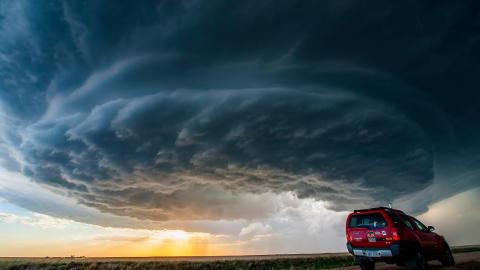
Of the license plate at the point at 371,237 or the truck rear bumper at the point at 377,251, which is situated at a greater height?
the license plate at the point at 371,237

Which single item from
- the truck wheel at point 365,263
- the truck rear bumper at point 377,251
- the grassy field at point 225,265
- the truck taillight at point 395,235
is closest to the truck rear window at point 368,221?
the truck taillight at point 395,235

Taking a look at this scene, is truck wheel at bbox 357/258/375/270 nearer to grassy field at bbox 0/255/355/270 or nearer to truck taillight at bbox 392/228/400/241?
truck taillight at bbox 392/228/400/241

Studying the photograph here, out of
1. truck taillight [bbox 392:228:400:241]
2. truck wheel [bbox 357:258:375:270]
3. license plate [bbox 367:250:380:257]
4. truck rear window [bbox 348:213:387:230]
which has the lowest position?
truck wheel [bbox 357:258:375:270]

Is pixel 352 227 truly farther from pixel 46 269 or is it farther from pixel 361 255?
pixel 46 269

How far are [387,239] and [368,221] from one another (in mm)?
1047

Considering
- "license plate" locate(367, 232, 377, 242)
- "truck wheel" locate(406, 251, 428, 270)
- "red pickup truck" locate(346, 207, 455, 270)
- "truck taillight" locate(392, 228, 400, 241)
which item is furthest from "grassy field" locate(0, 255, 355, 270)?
"truck taillight" locate(392, 228, 400, 241)

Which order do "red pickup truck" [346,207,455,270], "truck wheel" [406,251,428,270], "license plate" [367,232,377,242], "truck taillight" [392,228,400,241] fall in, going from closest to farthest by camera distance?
"truck taillight" [392,228,400,241] → "red pickup truck" [346,207,455,270] → "truck wheel" [406,251,428,270] → "license plate" [367,232,377,242]

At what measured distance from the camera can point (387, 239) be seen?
11.5 meters

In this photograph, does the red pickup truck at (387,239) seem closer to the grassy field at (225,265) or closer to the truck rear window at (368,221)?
the truck rear window at (368,221)

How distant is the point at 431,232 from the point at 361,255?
169 inches

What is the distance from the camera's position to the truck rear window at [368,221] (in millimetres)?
11961

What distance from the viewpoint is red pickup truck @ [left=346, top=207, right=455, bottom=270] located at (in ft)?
37.5

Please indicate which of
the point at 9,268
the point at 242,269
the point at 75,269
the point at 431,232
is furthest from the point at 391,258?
the point at 9,268

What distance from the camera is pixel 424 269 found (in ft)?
39.1
